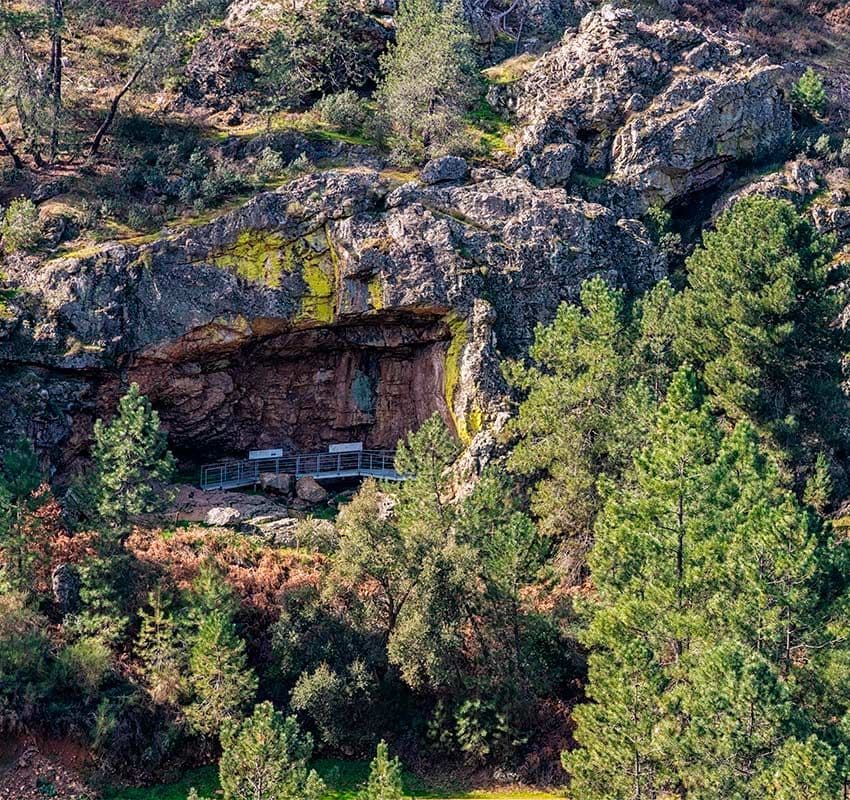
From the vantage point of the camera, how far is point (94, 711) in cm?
3403

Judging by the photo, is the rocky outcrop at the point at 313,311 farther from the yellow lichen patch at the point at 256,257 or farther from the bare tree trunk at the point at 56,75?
the bare tree trunk at the point at 56,75

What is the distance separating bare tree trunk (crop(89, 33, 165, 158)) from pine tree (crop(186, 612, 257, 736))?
86.1 feet

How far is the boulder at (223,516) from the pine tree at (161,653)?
5869 mm

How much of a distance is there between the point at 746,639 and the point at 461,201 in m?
25.0

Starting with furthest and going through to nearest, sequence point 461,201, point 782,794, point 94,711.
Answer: point 461,201 < point 94,711 < point 782,794

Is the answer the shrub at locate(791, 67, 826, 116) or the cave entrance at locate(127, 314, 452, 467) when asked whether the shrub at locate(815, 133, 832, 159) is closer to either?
the shrub at locate(791, 67, 826, 116)

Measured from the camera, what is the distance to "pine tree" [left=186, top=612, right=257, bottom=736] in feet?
108

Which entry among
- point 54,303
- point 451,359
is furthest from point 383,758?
point 54,303

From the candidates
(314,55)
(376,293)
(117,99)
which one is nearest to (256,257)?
(376,293)

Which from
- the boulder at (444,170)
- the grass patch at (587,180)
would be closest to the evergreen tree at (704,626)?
the boulder at (444,170)

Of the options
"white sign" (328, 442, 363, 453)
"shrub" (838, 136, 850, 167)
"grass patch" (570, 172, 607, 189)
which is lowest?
"white sign" (328, 442, 363, 453)

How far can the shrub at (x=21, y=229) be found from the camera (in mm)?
43562

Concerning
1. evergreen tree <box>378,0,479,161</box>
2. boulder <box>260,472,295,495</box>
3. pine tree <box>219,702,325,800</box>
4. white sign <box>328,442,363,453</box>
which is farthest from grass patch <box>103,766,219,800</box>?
evergreen tree <box>378,0,479,161</box>

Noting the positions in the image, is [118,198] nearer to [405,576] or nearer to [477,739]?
[405,576]
